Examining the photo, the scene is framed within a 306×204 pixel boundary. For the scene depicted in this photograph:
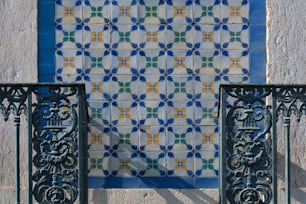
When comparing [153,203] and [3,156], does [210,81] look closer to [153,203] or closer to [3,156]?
[153,203]

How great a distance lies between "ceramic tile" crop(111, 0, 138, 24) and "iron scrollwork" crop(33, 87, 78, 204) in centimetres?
76

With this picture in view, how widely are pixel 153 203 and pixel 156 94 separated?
57 centimetres

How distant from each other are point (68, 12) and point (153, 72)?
54cm

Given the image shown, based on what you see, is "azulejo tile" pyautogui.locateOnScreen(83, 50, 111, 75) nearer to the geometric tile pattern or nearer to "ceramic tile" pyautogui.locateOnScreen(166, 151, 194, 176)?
the geometric tile pattern

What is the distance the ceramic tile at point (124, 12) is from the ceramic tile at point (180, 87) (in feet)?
1.20

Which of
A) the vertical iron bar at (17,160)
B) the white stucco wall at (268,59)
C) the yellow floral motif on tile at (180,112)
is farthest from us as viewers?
the yellow floral motif on tile at (180,112)

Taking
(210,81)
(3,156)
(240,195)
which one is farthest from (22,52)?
(240,195)

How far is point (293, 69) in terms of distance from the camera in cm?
706

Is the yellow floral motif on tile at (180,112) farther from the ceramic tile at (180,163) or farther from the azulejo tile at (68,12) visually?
the azulejo tile at (68,12)

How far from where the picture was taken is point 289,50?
708cm

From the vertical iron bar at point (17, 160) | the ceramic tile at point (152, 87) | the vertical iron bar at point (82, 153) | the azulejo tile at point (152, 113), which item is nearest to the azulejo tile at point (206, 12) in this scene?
the ceramic tile at point (152, 87)

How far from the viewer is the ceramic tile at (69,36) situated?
279 inches

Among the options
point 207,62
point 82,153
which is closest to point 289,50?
point 207,62

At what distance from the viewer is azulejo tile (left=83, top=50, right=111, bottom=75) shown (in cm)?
707
